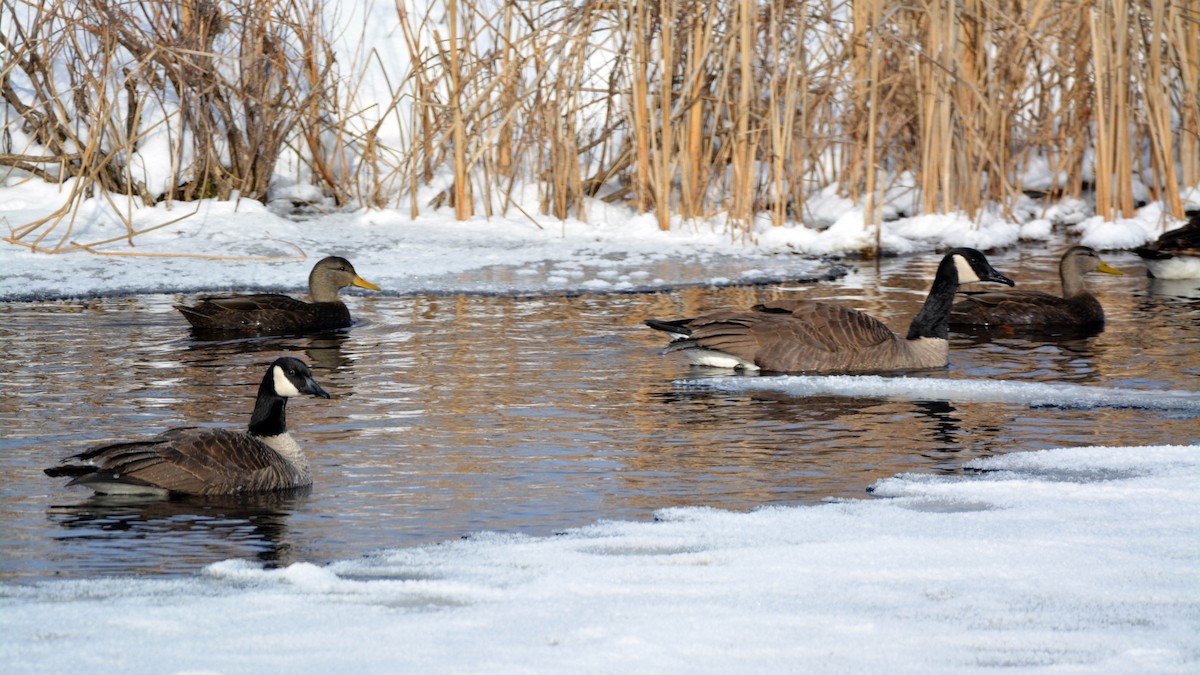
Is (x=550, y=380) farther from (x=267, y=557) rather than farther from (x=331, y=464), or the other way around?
(x=267, y=557)

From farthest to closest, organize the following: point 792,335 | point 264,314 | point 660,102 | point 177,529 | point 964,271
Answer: point 660,102, point 264,314, point 964,271, point 792,335, point 177,529

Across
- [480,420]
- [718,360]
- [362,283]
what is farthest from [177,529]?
[362,283]

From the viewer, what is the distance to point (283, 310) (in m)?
11.7

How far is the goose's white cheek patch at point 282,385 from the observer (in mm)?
6969

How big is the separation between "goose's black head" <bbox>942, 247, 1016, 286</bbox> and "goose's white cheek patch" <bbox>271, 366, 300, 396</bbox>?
5285 mm

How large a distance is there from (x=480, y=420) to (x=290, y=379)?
140 cm

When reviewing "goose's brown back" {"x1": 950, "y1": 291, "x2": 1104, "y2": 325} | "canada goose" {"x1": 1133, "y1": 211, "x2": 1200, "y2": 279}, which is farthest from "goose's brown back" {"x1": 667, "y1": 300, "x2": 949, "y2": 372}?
"canada goose" {"x1": 1133, "y1": 211, "x2": 1200, "y2": 279}

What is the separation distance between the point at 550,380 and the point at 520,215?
23.5 ft

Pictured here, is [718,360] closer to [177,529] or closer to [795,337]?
[795,337]

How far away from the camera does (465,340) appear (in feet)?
36.0

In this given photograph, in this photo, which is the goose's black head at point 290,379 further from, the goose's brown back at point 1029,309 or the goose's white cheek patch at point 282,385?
the goose's brown back at point 1029,309

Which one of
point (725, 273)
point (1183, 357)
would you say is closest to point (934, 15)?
point (725, 273)

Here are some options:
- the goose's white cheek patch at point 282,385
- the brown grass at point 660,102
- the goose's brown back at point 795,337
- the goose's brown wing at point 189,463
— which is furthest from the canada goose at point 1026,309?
the goose's brown wing at point 189,463

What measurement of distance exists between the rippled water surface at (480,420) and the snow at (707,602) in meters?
0.46
